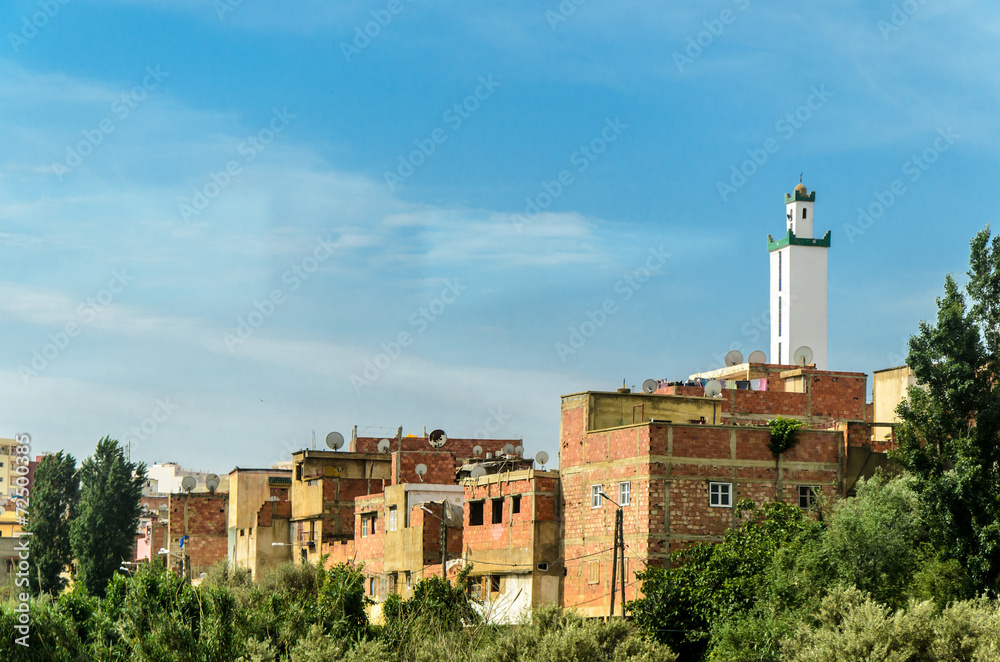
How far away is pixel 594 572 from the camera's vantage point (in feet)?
140

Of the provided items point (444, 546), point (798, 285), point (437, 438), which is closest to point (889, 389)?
point (444, 546)

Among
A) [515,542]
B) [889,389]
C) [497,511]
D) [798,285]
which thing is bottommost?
[515,542]

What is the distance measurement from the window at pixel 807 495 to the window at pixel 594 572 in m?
6.18

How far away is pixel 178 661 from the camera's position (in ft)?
100

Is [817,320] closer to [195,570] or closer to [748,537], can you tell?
[195,570]

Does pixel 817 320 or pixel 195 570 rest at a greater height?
pixel 817 320

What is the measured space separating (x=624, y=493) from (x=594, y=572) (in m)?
2.69

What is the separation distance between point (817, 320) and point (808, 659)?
68.3m

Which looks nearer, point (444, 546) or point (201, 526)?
point (444, 546)

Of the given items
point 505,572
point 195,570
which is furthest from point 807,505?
point 195,570

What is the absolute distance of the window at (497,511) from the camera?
1843 inches

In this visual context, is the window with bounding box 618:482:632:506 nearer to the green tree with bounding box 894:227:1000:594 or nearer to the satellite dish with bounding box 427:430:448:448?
the green tree with bounding box 894:227:1000:594

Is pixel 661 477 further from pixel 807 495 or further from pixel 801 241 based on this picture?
pixel 801 241

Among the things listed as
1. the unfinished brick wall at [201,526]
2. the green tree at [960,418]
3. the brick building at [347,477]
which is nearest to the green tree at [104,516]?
the unfinished brick wall at [201,526]
